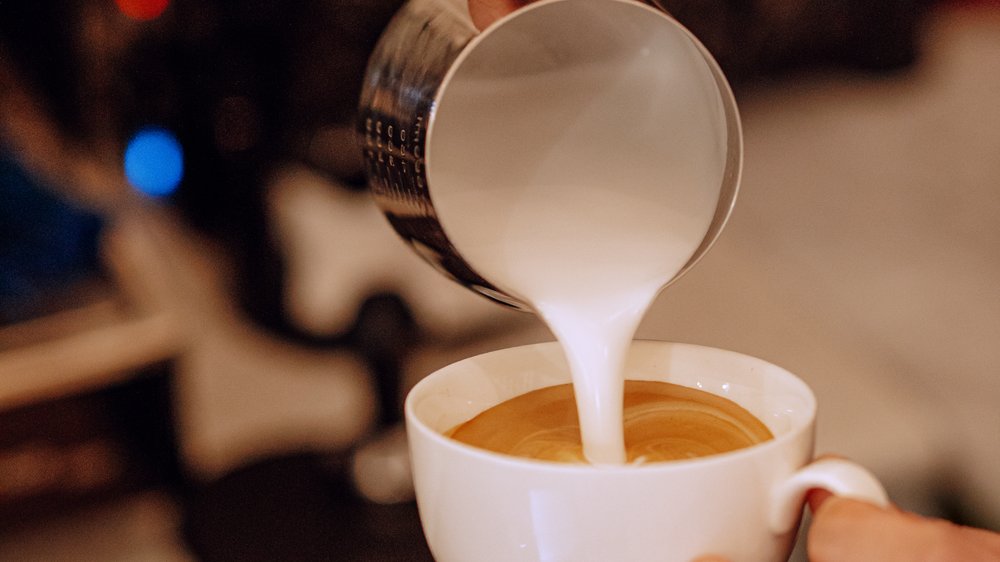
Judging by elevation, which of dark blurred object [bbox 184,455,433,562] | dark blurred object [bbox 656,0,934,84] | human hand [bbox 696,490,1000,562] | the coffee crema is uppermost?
dark blurred object [bbox 656,0,934,84]

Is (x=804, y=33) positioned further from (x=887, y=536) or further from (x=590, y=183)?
(x=887, y=536)

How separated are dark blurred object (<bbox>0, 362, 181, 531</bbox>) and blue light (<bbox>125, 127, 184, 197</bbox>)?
21 cm

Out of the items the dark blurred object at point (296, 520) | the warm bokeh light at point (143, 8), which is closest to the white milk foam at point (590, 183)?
the dark blurred object at point (296, 520)

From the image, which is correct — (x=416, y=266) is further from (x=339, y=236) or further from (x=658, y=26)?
(x=658, y=26)

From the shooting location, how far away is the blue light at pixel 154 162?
3.01ft

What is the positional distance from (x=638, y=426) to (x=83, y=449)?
0.70 metres

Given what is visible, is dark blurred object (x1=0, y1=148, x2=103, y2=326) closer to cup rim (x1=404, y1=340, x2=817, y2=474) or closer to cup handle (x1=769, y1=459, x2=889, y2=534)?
cup rim (x1=404, y1=340, x2=817, y2=474)

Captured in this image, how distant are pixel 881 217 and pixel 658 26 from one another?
2.72ft

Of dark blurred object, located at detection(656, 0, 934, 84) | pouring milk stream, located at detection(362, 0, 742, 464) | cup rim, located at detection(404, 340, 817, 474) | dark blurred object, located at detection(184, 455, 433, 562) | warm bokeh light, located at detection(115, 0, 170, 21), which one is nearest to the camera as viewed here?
cup rim, located at detection(404, 340, 817, 474)

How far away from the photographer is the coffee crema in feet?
1.55

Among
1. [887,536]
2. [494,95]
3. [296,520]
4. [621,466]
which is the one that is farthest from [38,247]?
[887,536]

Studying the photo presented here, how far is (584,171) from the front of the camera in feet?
1.66

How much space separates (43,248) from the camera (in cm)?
92

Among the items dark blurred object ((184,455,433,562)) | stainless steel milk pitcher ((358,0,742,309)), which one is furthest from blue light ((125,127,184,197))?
stainless steel milk pitcher ((358,0,742,309))
